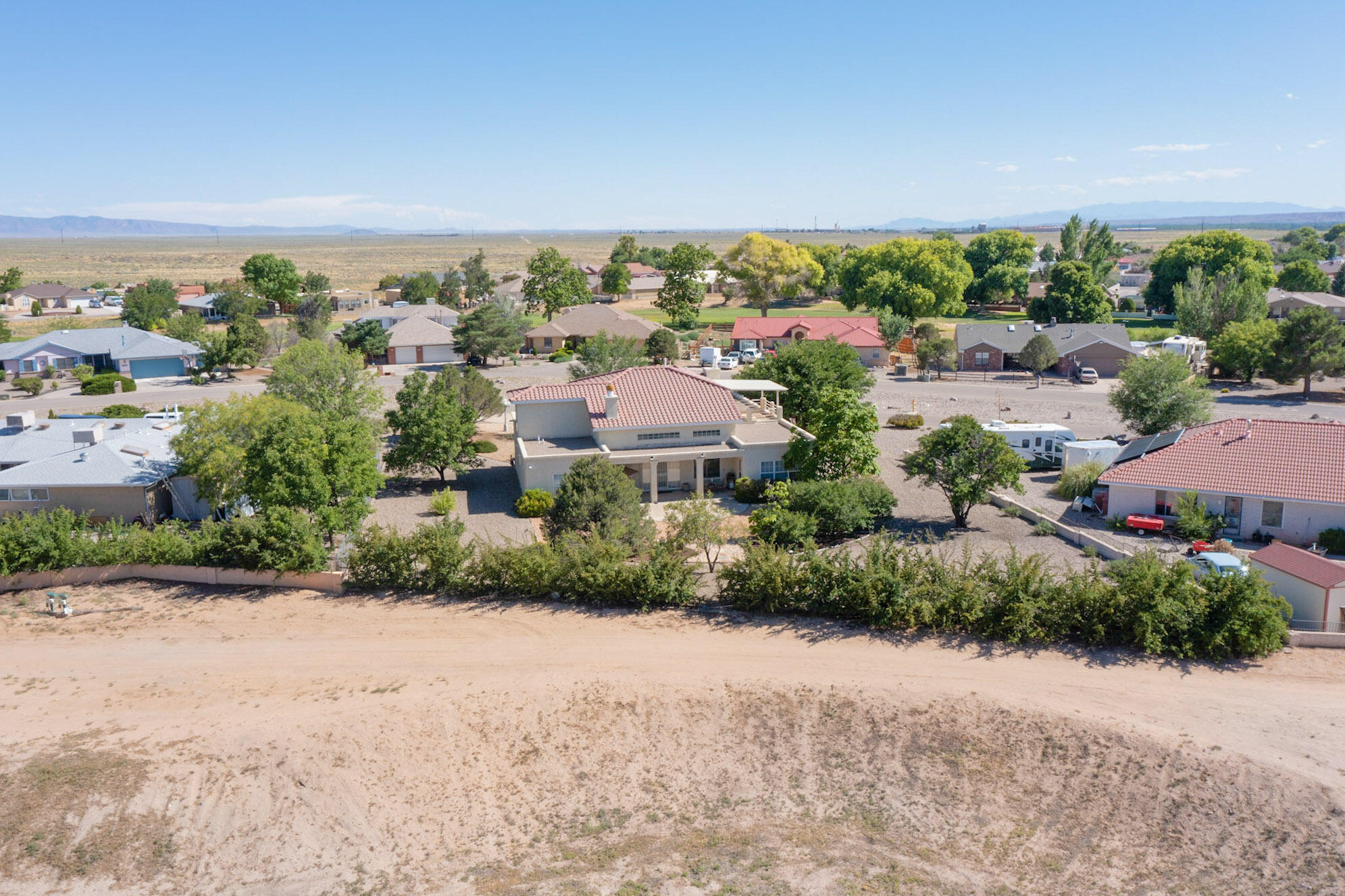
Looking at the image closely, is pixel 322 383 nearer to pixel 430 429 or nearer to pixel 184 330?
pixel 430 429

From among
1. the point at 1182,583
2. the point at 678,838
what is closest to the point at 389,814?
the point at 678,838

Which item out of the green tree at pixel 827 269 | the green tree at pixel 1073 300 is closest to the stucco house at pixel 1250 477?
the green tree at pixel 1073 300

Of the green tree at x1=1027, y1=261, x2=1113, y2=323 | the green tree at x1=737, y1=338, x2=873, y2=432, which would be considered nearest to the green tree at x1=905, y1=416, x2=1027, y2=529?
the green tree at x1=737, y1=338, x2=873, y2=432

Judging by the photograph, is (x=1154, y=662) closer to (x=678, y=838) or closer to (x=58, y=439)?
(x=678, y=838)

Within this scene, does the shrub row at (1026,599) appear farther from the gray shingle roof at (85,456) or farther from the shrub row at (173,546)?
the gray shingle roof at (85,456)

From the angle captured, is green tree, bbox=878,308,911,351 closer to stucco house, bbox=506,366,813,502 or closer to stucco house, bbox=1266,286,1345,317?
stucco house, bbox=1266,286,1345,317
